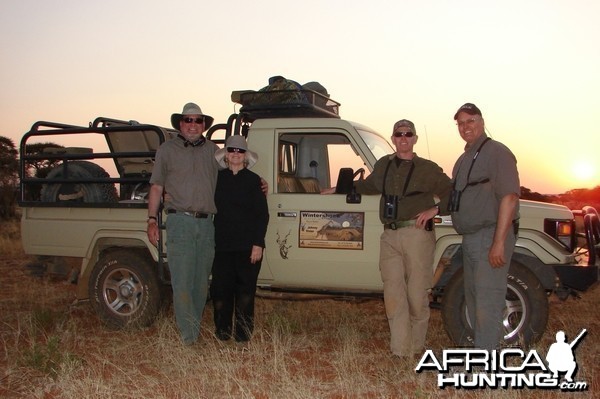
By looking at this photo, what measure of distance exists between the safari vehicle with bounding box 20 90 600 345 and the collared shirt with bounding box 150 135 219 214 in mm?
519

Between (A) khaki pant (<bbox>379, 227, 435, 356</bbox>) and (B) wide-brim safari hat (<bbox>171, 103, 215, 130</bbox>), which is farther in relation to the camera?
(B) wide-brim safari hat (<bbox>171, 103, 215, 130</bbox>)

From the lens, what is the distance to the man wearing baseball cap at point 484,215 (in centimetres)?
433

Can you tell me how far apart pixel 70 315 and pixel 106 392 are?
3.00 m

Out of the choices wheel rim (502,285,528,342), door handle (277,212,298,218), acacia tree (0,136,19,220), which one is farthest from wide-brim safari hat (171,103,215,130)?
acacia tree (0,136,19,220)

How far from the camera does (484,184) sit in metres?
4.42

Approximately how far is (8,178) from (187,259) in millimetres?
20712

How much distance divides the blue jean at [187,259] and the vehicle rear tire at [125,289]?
0.73 meters

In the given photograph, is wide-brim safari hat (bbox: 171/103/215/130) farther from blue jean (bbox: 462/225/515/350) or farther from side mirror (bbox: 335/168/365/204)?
blue jean (bbox: 462/225/515/350)

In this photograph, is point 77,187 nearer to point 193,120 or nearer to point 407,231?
point 193,120

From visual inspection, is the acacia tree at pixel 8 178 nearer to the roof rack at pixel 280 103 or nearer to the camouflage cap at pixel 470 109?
the roof rack at pixel 280 103

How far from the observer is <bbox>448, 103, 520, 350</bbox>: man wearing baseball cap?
4.33 metres

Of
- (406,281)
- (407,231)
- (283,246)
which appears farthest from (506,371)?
(283,246)

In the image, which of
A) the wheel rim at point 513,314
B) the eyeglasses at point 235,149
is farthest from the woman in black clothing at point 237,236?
the wheel rim at point 513,314

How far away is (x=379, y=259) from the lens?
539cm
